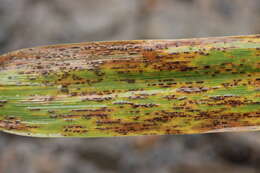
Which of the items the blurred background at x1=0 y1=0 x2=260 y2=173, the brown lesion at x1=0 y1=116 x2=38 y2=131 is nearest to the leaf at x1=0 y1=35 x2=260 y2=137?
the brown lesion at x1=0 y1=116 x2=38 y2=131

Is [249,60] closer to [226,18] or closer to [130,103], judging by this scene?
[130,103]

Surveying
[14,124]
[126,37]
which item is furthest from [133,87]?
[126,37]

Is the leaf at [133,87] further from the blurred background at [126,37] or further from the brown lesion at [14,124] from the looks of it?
the blurred background at [126,37]

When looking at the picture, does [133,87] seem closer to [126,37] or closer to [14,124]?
[14,124]

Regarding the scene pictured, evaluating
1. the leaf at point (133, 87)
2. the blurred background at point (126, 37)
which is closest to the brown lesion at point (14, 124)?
the leaf at point (133, 87)

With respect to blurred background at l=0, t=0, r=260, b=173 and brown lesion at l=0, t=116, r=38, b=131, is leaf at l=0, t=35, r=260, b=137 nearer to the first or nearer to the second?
brown lesion at l=0, t=116, r=38, b=131

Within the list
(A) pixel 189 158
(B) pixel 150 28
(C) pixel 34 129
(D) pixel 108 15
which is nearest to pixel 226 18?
(B) pixel 150 28
